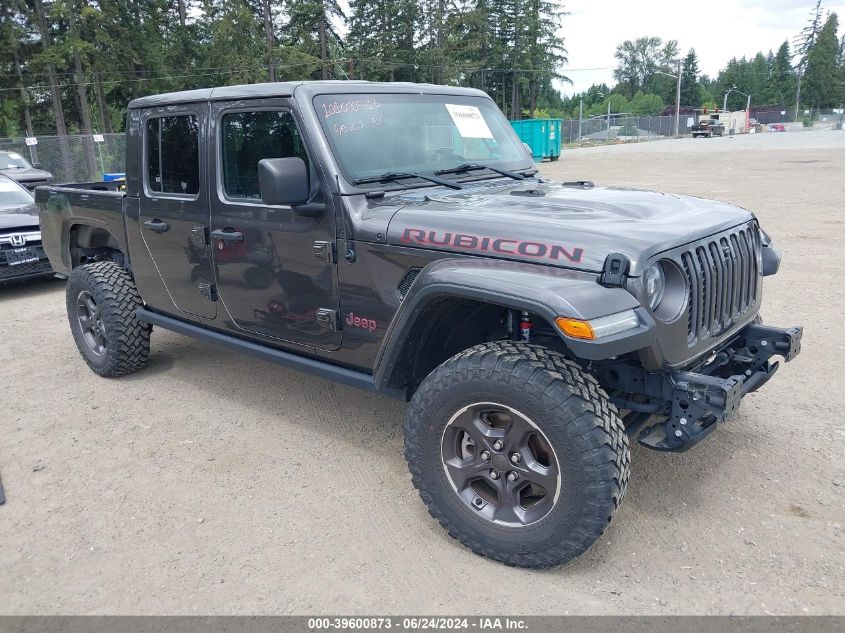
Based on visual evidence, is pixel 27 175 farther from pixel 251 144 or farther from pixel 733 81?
pixel 733 81

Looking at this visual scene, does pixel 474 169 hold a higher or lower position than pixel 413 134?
lower

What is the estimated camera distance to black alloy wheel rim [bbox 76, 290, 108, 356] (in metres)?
5.15

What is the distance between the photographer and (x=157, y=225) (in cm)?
436

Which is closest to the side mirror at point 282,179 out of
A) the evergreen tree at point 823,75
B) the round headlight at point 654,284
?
the round headlight at point 654,284

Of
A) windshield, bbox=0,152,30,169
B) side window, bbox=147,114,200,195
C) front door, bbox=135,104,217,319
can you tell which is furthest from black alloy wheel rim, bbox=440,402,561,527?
windshield, bbox=0,152,30,169

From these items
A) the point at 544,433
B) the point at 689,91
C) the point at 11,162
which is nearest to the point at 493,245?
the point at 544,433

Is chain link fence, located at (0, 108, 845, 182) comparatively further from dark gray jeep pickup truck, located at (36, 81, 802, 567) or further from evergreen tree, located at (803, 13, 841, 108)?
evergreen tree, located at (803, 13, 841, 108)

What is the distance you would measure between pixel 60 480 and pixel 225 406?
1.16 m

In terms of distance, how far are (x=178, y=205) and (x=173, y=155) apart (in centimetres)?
33

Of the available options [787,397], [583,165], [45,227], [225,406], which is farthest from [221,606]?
[583,165]

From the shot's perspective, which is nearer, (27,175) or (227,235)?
(227,235)

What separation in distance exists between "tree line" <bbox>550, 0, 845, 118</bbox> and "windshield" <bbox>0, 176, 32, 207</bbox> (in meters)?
92.2

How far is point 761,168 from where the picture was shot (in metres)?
22.8
